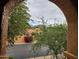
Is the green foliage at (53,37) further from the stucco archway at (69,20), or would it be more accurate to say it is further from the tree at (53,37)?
the stucco archway at (69,20)

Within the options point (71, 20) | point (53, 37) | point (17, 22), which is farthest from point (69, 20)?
point (53, 37)

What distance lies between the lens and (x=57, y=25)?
8.86 meters

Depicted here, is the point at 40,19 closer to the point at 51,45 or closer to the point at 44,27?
the point at 44,27

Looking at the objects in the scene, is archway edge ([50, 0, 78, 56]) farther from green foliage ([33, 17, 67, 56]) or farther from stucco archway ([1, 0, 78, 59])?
green foliage ([33, 17, 67, 56])

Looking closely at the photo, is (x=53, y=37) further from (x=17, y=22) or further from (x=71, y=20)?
(x=71, y=20)

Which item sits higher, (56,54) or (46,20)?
(46,20)

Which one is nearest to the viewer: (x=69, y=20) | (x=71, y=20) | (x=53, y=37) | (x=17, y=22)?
(x=71, y=20)

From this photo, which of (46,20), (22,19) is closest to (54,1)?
(22,19)

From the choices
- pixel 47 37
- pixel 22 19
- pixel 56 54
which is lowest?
pixel 56 54

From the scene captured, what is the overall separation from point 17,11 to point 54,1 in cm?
195

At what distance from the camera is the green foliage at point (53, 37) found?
8641 mm

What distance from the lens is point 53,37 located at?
8.66m

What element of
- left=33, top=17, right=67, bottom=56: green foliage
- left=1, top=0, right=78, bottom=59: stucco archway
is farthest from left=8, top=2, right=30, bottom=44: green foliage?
left=33, top=17, right=67, bottom=56: green foliage

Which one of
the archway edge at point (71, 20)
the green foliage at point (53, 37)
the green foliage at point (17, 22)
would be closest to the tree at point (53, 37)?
the green foliage at point (53, 37)
